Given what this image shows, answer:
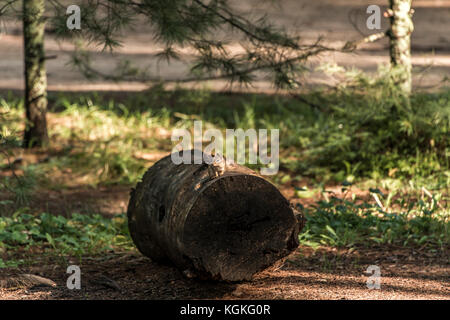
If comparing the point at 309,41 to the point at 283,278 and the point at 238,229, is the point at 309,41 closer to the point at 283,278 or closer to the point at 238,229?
the point at 283,278

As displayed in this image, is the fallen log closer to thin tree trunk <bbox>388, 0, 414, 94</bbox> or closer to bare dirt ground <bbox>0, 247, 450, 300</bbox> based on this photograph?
bare dirt ground <bbox>0, 247, 450, 300</bbox>

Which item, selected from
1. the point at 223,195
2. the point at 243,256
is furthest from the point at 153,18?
the point at 243,256

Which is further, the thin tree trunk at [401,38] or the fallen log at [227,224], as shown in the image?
the thin tree trunk at [401,38]

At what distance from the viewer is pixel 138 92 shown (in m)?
8.29

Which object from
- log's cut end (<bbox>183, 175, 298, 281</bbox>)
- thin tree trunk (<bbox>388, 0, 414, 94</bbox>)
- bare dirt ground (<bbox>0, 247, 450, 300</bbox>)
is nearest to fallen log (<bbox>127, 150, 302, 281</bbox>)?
log's cut end (<bbox>183, 175, 298, 281</bbox>)

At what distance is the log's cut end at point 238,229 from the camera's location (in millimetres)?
3654

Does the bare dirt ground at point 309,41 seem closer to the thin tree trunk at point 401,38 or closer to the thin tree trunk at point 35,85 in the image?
the thin tree trunk at point 401,38

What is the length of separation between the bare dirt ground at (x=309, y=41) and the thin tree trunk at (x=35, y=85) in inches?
24.0

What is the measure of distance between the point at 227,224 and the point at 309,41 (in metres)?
6.95

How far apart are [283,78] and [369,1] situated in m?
8.65

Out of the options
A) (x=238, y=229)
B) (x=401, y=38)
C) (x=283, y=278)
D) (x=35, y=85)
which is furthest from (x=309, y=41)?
(x=238, y=229)

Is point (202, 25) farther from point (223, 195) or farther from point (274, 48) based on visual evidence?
point (223, 195)

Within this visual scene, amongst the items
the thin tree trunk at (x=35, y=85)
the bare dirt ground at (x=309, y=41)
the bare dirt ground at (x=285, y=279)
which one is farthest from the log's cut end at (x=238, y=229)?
the thin tree trunk at (x=35, y=85)

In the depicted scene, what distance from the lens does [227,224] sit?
3703 mm
